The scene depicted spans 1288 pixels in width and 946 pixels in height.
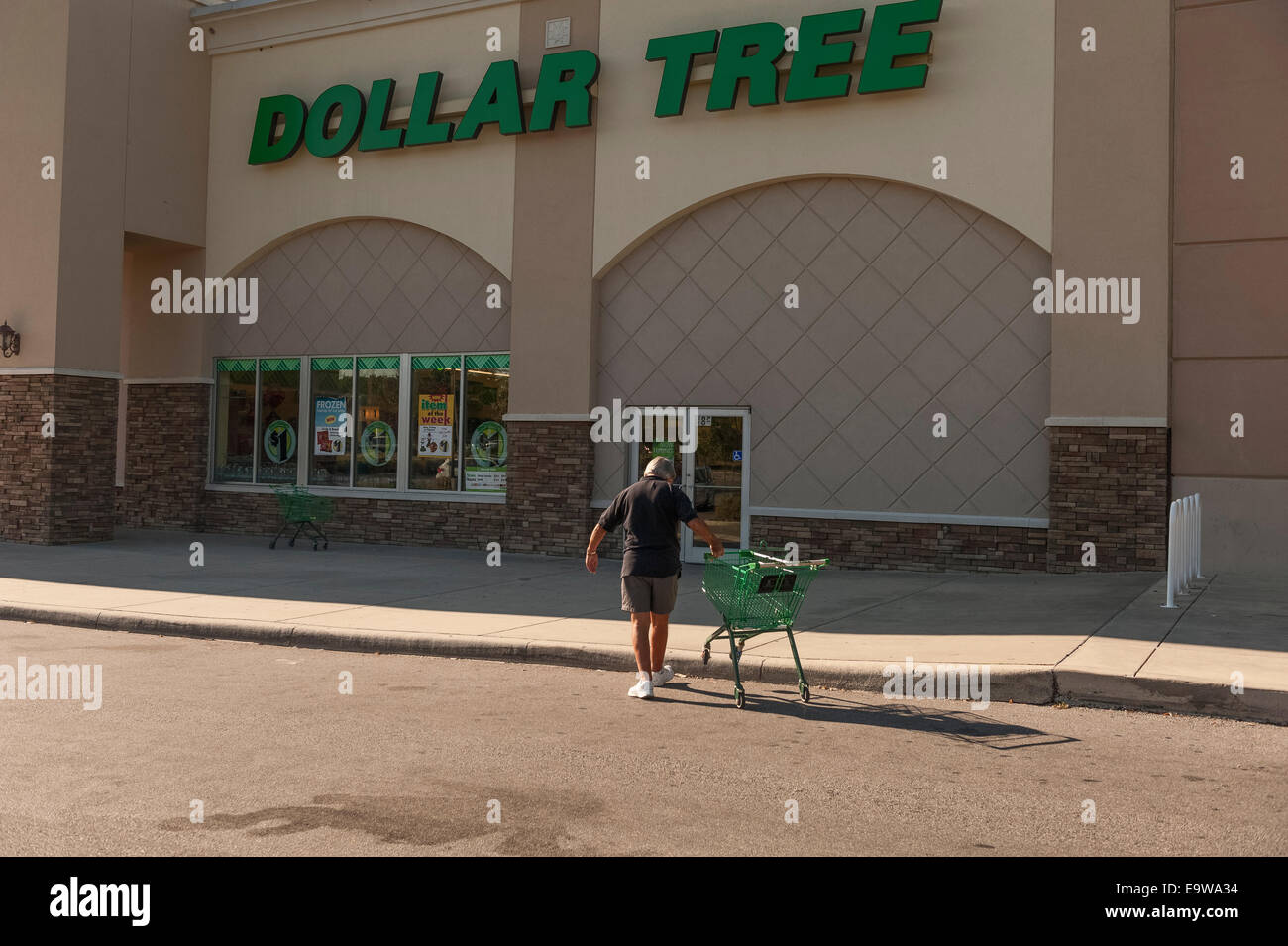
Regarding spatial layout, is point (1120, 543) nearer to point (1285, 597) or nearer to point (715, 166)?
point (1285, 597)

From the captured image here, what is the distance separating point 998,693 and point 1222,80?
1074 cm

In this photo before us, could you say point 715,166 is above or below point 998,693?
above

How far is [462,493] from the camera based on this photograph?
20.7m

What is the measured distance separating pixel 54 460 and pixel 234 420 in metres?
3.90

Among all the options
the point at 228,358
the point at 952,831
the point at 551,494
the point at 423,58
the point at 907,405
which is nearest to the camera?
the point at 952,831

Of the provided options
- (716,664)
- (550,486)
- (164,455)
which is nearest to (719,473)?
(550,486)

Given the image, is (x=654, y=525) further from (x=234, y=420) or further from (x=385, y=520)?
(x=234, y=420)

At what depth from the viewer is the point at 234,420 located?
23281mm

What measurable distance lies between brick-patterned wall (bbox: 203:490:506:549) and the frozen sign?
104cm

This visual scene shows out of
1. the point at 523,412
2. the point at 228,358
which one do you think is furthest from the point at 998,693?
the point at 228,358

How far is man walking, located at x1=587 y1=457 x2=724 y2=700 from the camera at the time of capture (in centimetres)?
916

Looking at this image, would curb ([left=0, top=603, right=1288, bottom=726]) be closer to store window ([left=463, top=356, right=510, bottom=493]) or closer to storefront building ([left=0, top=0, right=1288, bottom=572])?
storefront building ([left=0, top=0, right=1288, bottom=572])

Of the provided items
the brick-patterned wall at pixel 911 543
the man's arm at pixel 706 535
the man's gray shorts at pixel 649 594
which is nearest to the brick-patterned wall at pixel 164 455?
the brick-patterned wall at pixel 911 543

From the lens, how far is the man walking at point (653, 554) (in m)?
9.16
